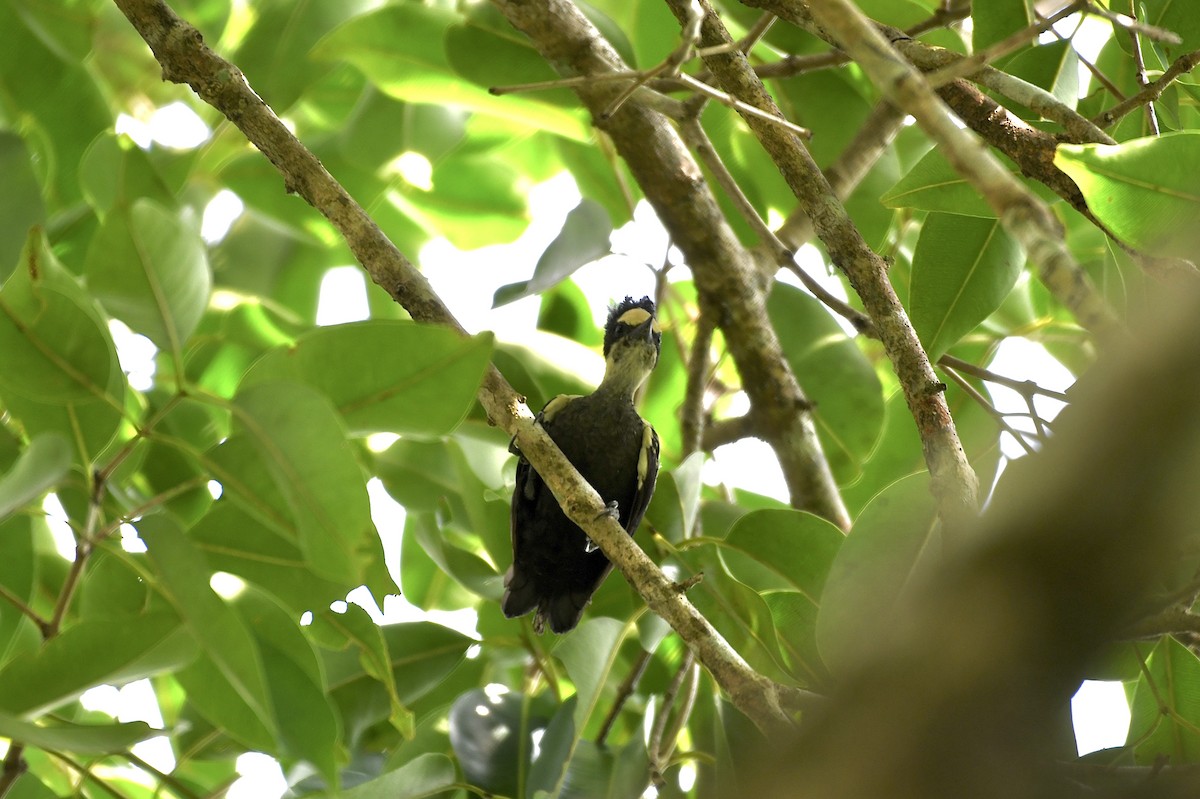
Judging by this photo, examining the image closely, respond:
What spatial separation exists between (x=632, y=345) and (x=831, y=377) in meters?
0.56

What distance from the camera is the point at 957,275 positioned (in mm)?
2059

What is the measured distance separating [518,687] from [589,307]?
1129mm

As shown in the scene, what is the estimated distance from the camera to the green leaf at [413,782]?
1895 mm

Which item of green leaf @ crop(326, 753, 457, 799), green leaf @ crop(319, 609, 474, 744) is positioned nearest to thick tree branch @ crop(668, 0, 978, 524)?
green leaf @ crop(326, 753, 457, 799)

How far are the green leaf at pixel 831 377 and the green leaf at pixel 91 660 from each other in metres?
1.65

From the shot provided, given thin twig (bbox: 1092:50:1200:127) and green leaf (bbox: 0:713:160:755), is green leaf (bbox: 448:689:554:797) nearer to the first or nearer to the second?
green leaf (bbox: 0:713:160:755)

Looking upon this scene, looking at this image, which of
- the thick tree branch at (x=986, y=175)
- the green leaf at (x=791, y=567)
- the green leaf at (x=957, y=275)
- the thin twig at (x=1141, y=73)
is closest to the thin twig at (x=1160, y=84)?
the thin twig at (x=1141, y=73)

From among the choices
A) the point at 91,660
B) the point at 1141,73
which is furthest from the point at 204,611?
the point at 1141,73

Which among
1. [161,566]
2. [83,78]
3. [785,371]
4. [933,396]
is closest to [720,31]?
[933,396]

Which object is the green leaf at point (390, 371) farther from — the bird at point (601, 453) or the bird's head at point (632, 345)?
the bird's head at point (632, 345)

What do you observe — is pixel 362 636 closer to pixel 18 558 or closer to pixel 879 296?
pixel 18 558

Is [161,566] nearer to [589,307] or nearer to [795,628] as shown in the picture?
[795,628]

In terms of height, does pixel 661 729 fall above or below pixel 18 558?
below

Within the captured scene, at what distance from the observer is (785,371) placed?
9.22 feet
